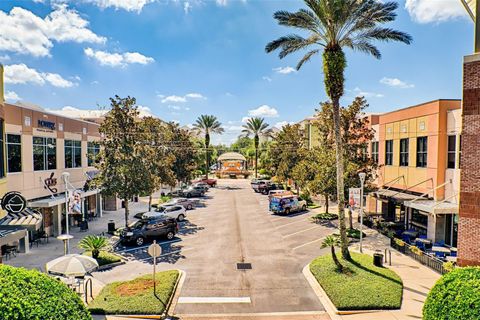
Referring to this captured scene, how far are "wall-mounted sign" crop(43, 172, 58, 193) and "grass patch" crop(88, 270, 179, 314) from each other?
12708 millimetres

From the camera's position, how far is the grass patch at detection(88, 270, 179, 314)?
12586mm

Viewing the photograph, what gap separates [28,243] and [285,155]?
31.8 meters

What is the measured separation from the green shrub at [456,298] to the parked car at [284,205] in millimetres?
23734

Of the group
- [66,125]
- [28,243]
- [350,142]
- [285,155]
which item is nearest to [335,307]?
[350,142]

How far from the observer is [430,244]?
20.1 m

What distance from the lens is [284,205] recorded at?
32781mm

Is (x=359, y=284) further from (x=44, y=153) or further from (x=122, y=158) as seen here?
(x=44, y=153)

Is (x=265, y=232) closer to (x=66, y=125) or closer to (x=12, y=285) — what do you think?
(x=66, y=125)

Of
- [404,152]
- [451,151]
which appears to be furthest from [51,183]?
[451,151]

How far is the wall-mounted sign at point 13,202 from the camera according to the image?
53.5 feet

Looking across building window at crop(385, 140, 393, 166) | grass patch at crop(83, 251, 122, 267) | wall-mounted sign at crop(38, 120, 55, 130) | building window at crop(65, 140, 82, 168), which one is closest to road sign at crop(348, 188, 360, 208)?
building window at crop(385, 140, 393, 166)

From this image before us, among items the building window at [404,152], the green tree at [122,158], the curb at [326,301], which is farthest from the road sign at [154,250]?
the building window at [404,152]

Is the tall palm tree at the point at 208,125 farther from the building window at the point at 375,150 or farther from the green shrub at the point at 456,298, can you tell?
the green shrub at the point at 456,298

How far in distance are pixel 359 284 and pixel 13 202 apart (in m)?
17.0
